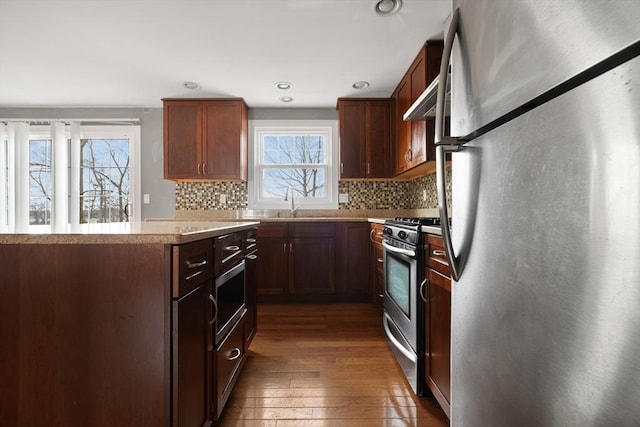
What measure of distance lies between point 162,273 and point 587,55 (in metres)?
1.06

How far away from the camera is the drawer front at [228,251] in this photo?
48.8 inches

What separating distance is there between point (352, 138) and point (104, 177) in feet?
10.6

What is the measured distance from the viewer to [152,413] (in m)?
0.90

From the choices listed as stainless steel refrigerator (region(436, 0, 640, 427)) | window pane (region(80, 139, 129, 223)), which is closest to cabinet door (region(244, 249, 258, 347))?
stainless steel refrigerator (region(436, 0, 640, 427))

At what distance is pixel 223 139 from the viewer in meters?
3.46

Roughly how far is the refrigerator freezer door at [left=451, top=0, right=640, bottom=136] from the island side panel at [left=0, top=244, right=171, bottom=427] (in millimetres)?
944

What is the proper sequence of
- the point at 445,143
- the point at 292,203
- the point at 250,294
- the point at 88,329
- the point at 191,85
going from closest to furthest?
1. the point at 445,143
2. the point at 88,329
3. the point at 250,294
4. the point at 191,85
5. the point at 292,203

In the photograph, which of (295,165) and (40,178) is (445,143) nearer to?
(295,165)

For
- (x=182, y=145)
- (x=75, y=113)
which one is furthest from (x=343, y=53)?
(x=75, y=113)

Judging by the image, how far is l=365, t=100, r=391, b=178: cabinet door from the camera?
3.43 meters

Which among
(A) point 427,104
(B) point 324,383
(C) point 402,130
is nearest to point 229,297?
(B) point 324,383

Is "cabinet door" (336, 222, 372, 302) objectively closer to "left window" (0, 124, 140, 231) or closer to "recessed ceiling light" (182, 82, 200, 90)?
"recessed ceiling light" (182, 82, 200, 90)

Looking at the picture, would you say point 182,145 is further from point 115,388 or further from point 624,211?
point 624,211

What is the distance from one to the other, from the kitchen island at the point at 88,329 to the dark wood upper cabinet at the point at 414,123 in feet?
6.69
